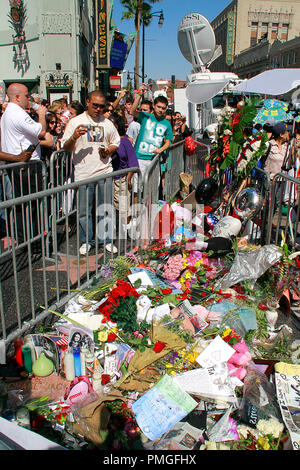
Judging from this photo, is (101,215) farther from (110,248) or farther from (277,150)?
(277,150)

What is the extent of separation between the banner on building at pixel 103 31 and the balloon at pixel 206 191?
2458cm

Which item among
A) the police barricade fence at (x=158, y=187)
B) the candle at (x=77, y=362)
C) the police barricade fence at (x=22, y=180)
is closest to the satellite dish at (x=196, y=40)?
the police barricade fence at (x=158, y=187)

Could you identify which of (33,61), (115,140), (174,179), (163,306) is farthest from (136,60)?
(163,306)

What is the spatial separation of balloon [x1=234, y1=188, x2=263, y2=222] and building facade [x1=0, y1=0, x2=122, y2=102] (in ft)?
62.6

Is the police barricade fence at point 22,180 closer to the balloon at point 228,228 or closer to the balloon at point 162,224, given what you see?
the balloon at point 162,224

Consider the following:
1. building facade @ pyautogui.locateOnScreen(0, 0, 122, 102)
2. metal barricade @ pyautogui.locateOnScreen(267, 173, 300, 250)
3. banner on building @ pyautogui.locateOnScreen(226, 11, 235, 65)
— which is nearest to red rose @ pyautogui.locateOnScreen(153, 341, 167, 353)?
metal barricade @ pyautogui.locateOnScreen(267, 173, 300, 250)

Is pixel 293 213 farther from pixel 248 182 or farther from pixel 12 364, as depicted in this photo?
pixel 12 364

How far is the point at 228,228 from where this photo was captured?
5125 millimetres

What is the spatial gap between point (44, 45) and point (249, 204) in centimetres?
2199

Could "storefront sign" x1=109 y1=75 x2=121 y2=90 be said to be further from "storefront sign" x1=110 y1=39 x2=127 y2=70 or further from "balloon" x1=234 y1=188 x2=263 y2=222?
"balloon" x1=234 y1=188 x2=263 y2=222

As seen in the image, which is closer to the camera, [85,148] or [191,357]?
[191,357]

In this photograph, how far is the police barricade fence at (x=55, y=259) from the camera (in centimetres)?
335

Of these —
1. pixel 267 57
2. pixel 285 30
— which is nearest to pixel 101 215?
pixel 267 57

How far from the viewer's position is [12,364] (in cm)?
309
